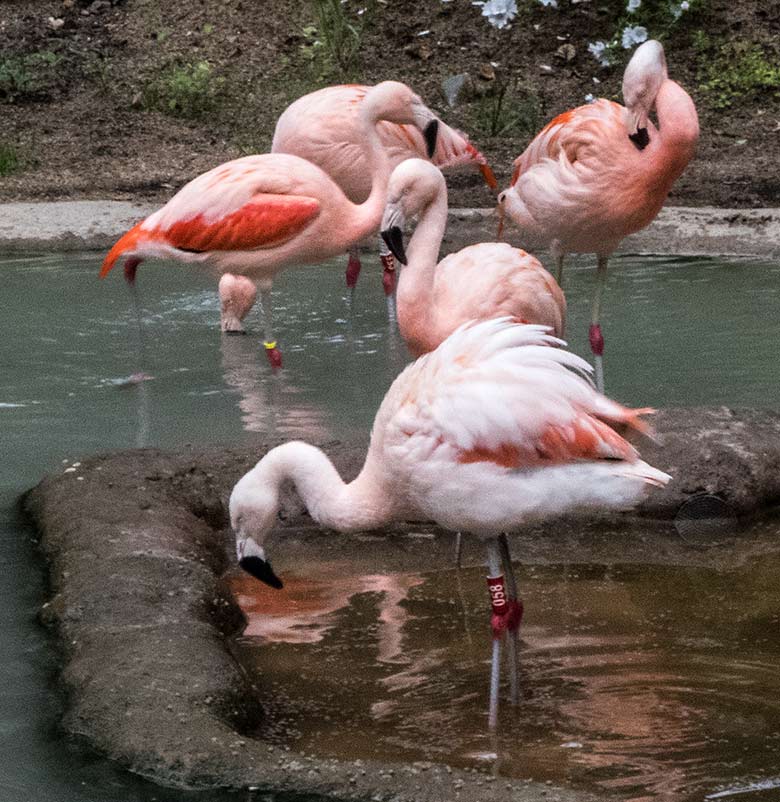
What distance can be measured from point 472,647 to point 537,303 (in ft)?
4.47

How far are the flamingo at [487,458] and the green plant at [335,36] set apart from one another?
24.7 feet

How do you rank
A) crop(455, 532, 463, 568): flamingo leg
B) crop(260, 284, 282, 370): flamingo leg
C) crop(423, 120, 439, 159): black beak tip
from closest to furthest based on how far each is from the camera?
crop(455, 532, 463, 568): flamingo leg, crop(260, 284, 282, 370): flamingo leg, crop(423, 120, 439, 159): black beak tip

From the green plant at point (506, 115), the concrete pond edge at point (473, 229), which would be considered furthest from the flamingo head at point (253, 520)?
the green plant at point (506, 115)

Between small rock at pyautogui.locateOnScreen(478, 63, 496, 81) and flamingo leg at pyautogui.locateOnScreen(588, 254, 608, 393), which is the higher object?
small rock at pyautogui.locateOnScreen(478, 63, 496, 81)

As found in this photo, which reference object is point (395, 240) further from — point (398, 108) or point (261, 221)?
point (398, 108)

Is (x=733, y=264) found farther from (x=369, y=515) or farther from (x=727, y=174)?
(x=369, y=515)

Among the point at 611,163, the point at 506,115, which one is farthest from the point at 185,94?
the point at 611,163

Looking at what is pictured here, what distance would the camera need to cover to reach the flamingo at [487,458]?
3336 millimetres

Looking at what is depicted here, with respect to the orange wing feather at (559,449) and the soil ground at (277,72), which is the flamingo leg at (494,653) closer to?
the orange wing feather at (559,449)

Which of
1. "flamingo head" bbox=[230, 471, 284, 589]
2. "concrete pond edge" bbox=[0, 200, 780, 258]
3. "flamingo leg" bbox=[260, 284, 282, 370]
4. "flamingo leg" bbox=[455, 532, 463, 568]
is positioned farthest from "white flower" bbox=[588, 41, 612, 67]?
"flamingo head" bbox=[230, 471, 284, 589]

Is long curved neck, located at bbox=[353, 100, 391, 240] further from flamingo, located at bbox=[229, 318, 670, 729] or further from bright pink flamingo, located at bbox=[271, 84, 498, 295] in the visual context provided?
flamingo, located at bbox=[229, 318, 670, 729]

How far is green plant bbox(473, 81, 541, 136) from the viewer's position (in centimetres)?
976

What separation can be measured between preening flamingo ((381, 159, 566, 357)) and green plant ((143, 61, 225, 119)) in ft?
19.7

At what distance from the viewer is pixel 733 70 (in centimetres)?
1056
